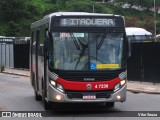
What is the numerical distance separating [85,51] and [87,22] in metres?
0.89

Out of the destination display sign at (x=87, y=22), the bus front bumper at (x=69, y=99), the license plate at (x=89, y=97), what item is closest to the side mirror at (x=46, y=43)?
the destination display sign at (x=87, y=22)

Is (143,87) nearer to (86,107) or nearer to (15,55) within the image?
(86,107)

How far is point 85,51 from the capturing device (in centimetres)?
1577

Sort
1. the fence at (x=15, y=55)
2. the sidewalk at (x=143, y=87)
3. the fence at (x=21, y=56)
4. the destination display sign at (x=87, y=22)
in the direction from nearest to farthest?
the destination display sign at (x=87, y=22)
the sidewalk at (x=143, y=87)
the fence at (x=21, y=56)
the fence at (x=15, y=55)

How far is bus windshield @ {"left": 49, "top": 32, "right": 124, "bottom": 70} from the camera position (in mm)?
15703

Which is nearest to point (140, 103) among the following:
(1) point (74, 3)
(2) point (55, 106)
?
(2) point (55, 106)

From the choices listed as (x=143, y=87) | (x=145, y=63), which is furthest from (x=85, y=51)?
(x=145, y=63)

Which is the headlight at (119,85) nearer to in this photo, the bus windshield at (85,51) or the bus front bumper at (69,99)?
the bus front bumper at (69,99)

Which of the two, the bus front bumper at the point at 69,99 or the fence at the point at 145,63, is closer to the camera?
the bus front bumper at the point at 69,99

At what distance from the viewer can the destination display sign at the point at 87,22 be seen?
15969 mm

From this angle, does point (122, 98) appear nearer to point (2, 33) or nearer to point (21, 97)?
point (21, 97)

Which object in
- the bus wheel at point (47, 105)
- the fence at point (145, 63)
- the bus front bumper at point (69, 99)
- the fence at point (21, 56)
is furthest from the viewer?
the fence at point (21, 56)

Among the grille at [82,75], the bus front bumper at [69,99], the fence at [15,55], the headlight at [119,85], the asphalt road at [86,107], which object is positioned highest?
the grille at [82,75]

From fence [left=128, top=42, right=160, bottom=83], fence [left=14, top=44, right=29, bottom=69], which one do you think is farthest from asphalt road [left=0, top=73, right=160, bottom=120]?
fence [left=14, top=44, right=29, bottom=69]
